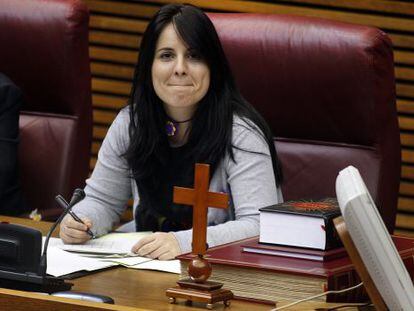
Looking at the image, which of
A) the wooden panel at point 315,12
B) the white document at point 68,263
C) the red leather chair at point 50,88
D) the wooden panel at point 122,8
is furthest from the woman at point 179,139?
the wooden panel at point 122,8

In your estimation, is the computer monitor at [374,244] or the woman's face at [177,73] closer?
the computer monitor at [374,244]

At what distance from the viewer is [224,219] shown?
11.4 feet

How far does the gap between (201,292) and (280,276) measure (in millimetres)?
177

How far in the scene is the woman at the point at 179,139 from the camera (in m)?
3.47

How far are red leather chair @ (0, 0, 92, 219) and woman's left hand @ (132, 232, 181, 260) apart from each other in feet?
4.28

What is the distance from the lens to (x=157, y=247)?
9.78ft

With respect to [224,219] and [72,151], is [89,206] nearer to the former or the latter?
[224,219]

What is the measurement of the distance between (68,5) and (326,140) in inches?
44.4

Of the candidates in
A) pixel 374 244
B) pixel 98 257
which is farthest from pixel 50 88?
pixel 374 244

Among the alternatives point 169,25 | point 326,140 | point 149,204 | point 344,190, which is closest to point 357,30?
point 326,140

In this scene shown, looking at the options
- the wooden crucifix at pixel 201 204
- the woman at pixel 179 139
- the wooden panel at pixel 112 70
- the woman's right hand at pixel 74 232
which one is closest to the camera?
the wooden crucifix at pixel 201 204

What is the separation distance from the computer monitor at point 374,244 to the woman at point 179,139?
4.32 ft

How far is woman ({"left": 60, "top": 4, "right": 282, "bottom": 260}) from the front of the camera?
3.47 m

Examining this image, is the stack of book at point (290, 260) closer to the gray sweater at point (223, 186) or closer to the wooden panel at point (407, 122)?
the gray sweater at point (223, 186)
